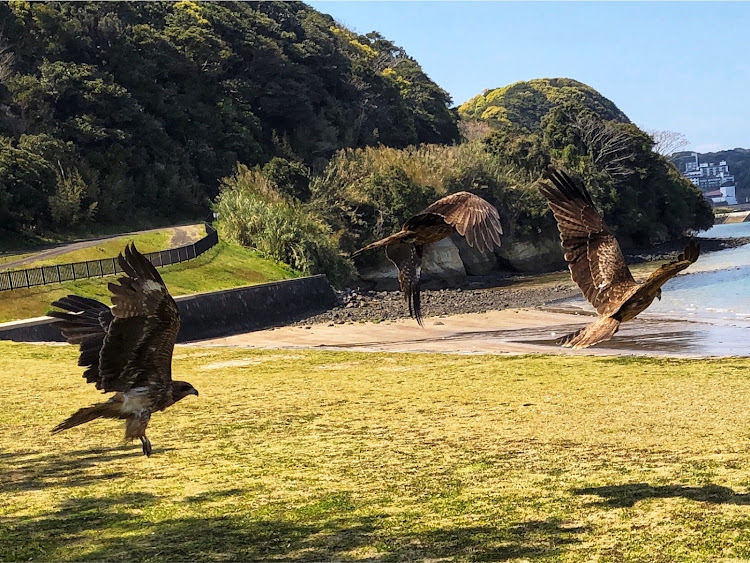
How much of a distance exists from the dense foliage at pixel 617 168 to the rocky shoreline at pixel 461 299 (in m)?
12.6

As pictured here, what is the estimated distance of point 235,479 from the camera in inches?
300

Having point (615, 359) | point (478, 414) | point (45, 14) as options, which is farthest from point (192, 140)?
point (478, 414)

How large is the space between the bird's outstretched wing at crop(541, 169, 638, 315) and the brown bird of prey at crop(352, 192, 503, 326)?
0.69 m

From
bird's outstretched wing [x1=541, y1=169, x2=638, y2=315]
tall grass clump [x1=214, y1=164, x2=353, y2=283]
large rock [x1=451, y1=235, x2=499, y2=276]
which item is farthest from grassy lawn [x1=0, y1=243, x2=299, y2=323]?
large rock [x1=451, y1=235, x2=499, y2=276]

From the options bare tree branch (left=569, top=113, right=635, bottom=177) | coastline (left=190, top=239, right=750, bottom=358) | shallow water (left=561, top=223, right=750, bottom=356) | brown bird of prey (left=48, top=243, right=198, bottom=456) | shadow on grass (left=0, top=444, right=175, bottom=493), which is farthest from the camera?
bare tree branch (left=569, top=113, right=635, bottom=177)

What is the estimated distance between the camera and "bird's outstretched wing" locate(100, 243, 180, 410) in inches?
219

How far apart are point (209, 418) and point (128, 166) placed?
45952mm

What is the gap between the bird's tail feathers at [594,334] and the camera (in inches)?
259

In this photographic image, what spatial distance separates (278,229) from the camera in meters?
40.9

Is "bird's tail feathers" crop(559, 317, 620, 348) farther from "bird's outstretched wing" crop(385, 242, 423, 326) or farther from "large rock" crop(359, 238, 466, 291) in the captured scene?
"large rock" crop(359, 238, 466, 291)

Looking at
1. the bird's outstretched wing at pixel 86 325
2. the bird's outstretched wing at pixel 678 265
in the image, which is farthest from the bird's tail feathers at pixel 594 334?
the bird's outstretched wing at pixel 86 325

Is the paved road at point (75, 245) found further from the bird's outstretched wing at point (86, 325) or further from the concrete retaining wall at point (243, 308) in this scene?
the bird's outstretched wing at point (86, 325)

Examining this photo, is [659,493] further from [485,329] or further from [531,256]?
[531,256]

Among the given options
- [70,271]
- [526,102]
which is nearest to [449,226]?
[70,271]
